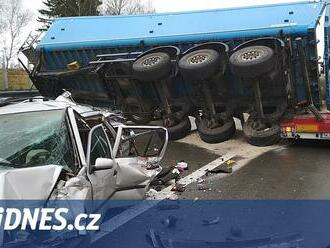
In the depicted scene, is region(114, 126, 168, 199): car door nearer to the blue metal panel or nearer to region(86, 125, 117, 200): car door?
region(86, 125, 117, 200): car door

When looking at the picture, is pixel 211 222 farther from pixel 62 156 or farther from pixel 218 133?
pixel 218 133

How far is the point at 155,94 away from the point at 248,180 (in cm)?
420

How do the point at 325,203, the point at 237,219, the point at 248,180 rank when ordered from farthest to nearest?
the point at 248,180 → the point at 325,203 → the point at 237,219

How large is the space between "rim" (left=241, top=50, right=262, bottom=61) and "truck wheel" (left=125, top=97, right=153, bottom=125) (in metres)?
2.86

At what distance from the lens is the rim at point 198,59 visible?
9.84 m

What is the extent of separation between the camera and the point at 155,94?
11.5 m

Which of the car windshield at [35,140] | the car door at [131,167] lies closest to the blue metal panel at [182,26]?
the car door at [131,167]

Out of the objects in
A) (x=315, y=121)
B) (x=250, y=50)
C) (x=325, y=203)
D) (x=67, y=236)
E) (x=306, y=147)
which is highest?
(x=67, y=236)

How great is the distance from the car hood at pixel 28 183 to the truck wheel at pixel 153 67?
647 cm

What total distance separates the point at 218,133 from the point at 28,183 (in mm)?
7031

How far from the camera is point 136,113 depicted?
1170 cm

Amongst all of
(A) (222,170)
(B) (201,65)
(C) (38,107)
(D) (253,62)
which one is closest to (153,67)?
(B) (201,65)

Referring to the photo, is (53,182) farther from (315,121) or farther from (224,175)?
(315,121)

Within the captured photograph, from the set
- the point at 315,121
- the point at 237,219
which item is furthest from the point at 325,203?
the point at 315,121
